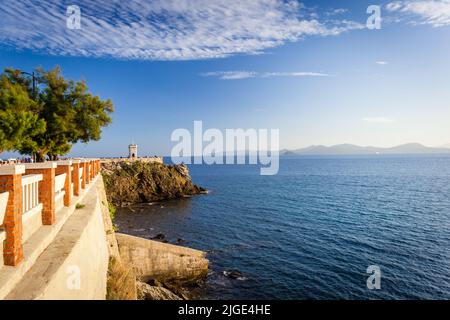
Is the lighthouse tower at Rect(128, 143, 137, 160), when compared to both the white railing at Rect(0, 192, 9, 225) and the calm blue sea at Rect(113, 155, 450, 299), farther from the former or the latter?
the white railing at Rect(0, 192, 9, 225)

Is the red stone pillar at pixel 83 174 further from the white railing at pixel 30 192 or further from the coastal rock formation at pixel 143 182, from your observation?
the coastal rock formation at pixel 143 182

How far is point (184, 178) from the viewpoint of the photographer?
80.5m

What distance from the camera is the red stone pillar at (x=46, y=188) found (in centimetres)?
804

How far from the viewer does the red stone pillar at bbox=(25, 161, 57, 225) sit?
26.4ft

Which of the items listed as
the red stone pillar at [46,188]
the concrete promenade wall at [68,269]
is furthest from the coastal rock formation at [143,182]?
the red stone pillar at [46,188]

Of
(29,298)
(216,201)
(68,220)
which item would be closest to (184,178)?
(216,201)

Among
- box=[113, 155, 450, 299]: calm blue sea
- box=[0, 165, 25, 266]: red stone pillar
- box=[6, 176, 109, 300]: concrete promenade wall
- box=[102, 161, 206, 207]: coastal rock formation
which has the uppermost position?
box=[0, 165, 25, 266]: red stone pillar

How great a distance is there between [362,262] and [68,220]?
96.0ft

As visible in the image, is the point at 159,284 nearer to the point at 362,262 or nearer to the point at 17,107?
the point at 17,107

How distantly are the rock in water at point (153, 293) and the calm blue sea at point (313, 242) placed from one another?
151 inches

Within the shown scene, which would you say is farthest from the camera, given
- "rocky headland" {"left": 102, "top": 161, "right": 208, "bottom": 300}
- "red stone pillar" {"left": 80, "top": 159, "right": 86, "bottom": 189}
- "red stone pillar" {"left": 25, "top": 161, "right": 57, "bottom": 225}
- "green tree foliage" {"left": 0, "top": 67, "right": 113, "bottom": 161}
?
"green tree foliage" {"left": 0, "top": 67, "right": 113, "bottom": 161}

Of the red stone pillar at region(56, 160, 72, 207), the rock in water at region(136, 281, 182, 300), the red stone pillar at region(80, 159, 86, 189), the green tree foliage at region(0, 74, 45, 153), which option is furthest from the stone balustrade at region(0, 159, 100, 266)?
the rock in water at region(136, 281, 182, 300)

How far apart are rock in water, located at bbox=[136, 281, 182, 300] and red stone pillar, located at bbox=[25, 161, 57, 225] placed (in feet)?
40.0

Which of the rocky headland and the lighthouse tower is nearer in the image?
the rocky headland
